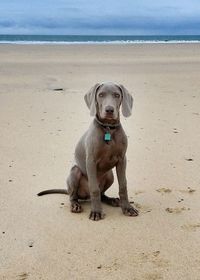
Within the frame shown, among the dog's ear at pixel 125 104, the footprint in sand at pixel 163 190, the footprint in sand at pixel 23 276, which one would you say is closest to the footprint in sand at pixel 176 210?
the footprint in sand at pixel 163 190

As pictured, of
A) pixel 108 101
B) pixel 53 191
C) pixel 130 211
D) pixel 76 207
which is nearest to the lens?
pixel 108 101

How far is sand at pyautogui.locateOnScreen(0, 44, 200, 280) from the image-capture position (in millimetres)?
3352

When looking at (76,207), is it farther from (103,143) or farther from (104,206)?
(103,143)

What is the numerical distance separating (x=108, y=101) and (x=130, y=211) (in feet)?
3.09

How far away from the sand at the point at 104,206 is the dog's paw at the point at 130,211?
0.06 m

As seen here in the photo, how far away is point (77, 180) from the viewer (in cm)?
446

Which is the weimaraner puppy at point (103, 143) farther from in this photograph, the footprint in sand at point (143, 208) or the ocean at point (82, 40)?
the ocean at point (82, 40)

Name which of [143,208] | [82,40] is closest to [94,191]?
[143,208]

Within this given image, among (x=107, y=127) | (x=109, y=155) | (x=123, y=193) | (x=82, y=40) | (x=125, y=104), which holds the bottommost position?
(x=82, y=40)

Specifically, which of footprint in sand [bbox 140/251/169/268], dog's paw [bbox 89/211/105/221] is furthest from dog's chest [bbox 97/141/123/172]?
footprint in sand [bbox 140/251/169/268]

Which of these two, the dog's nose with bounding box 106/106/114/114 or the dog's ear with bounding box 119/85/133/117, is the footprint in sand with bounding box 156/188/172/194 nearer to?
the dog's ear with bounding box 119/85/133/117

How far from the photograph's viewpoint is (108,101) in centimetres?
405

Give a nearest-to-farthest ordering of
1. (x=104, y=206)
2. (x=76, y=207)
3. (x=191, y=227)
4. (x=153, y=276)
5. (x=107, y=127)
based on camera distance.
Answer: (x=153, y=276) < (x=191, y=227) < (x=107, y=127) < (x=76, y=207) < (x=104, y=206)

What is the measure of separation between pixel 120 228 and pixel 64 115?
459 centimetres
